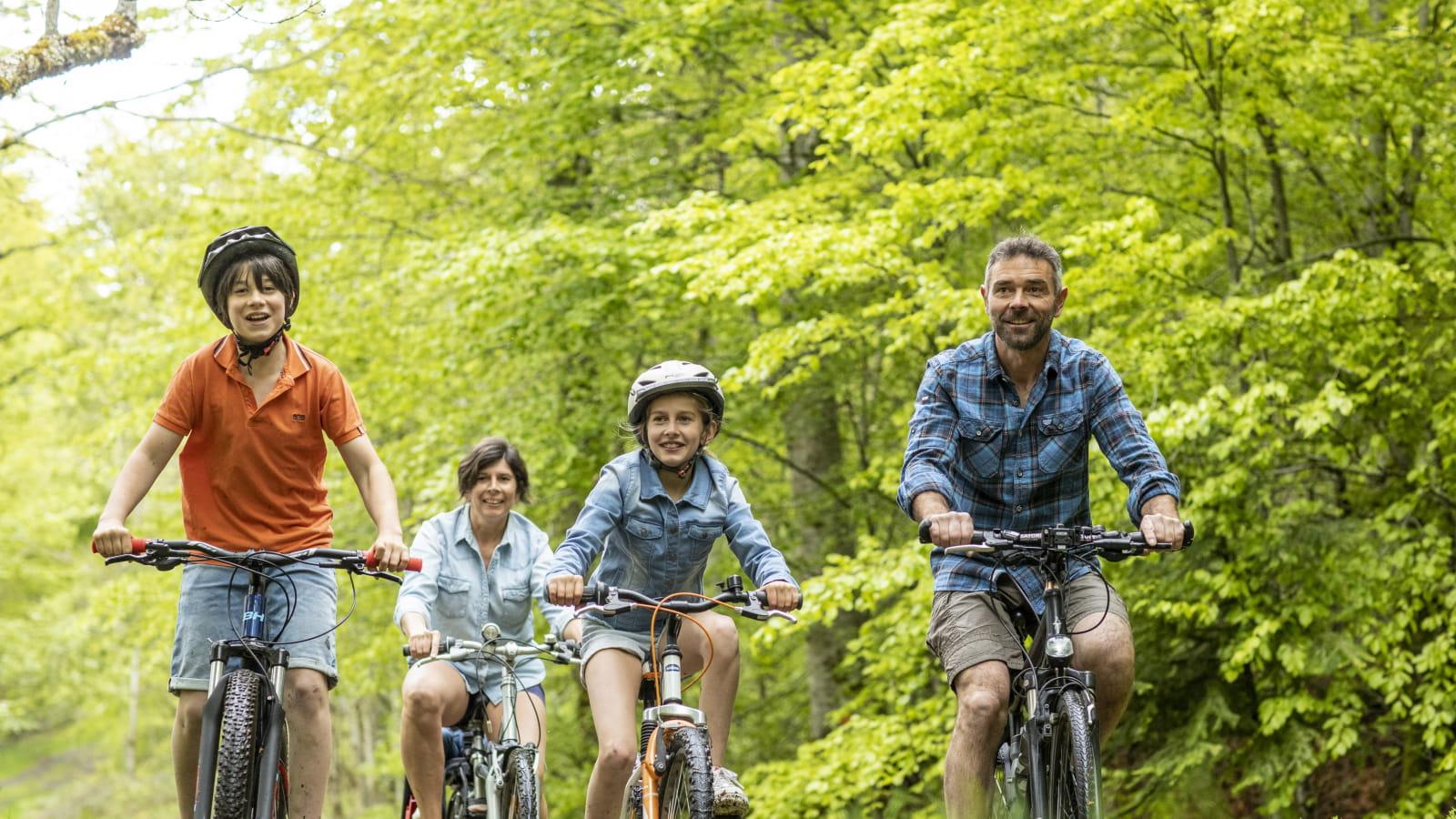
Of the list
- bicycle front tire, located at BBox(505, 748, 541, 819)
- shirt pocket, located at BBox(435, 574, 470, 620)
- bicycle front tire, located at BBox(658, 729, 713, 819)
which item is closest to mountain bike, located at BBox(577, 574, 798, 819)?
bicycle front tire, located at BBox(658, 729, 713, 819)

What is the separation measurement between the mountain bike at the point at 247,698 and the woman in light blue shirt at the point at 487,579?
67.3 inches

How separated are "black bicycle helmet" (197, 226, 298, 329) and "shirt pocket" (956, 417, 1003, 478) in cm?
222

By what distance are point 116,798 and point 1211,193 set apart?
29.1 meters

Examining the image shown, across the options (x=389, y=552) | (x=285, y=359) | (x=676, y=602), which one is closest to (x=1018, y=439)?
(x=676, y=602)

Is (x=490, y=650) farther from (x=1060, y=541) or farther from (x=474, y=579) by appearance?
(x=1060, y=541)

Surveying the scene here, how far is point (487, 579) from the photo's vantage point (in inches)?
264

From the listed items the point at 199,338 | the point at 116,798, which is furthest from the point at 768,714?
the point at 116,798

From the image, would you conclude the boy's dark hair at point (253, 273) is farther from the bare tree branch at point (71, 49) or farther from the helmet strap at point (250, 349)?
the bare tree branch at point (71, 49)

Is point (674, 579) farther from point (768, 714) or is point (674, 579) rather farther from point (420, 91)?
point (768, 714)

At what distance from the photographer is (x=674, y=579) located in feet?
17.0

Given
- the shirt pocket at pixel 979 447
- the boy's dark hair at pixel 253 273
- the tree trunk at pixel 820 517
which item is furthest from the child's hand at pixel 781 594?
the tree trunk at pixel 820 517

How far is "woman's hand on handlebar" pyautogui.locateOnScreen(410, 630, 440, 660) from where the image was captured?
227 inches

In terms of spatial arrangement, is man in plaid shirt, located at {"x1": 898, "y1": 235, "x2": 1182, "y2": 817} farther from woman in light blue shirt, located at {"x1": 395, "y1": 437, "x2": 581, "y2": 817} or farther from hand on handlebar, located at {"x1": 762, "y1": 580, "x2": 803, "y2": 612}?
woman in light blue shirt, located at {"x1": 395, "y1": 437, "x2": 581, "y2": 817}

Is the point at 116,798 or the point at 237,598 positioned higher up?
the point at 116,798
